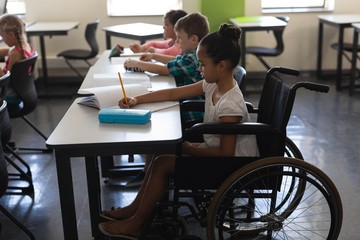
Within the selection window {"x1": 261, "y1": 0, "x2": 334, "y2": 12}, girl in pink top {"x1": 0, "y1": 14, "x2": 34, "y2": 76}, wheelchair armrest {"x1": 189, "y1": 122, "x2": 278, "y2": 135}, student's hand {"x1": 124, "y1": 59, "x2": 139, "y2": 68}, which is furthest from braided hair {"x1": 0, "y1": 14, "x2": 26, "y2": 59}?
window {"x1": 261, "y1": 0, "x2": 334, "y2": 12}

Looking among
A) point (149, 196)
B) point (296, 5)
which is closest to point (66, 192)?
point (149, 196)

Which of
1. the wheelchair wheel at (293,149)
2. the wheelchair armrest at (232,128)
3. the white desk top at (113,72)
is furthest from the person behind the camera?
the white desk top at (113,72)

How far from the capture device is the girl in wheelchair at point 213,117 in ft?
6.34

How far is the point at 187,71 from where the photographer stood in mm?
2529

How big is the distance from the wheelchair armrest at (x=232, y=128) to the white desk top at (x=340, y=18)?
3506 mm

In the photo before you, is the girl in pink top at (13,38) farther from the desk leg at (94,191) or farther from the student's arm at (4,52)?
the desk leg at (94,191)

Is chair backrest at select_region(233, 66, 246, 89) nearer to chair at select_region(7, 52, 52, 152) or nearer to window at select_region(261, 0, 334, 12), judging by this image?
chair at select_region(7, 52, 52, 152)

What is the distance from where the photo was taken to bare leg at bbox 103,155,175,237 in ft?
6.48

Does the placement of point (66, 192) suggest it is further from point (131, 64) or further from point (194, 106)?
point (131, 64)

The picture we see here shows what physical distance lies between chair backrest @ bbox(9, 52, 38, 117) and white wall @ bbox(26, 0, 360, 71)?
2.53 meters

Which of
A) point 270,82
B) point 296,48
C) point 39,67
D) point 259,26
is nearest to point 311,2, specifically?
point 296,48

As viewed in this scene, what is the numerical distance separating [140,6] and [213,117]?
156 inches

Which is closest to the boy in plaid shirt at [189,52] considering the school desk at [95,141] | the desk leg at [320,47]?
the school desk at [95,141]

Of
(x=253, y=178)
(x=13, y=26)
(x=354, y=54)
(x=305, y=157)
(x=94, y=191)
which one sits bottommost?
(x=305, y=157)
